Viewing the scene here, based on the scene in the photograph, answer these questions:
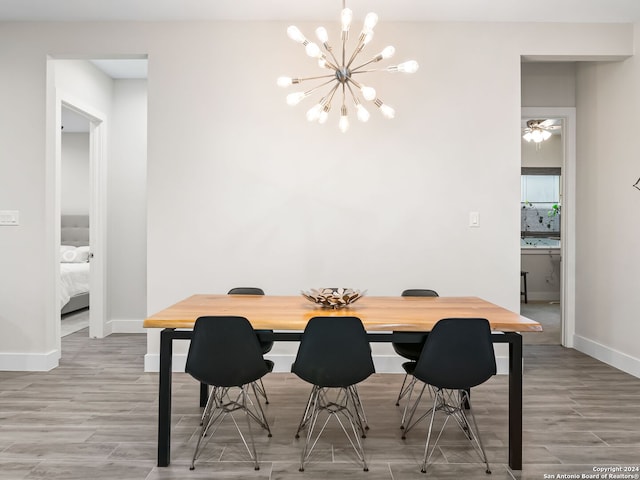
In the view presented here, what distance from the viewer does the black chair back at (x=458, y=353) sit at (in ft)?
7.75

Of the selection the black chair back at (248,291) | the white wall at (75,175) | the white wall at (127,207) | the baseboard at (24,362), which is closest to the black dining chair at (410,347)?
the black chair back at (248,291)

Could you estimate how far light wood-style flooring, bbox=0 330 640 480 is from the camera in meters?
2.39

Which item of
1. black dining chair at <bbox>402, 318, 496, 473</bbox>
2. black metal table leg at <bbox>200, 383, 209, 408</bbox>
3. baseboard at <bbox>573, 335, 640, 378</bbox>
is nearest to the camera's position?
black dining chair at <bbox>402, 318, 496, 473</bbox>

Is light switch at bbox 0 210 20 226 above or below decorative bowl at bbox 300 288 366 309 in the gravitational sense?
above

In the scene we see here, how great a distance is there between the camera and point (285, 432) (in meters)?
2.86

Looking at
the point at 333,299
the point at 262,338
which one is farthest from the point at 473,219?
the point at 262,338

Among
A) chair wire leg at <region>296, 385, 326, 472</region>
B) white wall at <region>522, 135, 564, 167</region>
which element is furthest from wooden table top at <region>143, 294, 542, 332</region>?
white wall at <region>522, 135, 564, 167</region>

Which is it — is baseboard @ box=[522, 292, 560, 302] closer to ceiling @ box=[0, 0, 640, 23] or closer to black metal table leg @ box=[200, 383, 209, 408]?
ceiling @ box=[0, 0, 640, 23]

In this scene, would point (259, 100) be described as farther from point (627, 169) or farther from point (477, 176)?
point (627, 169)

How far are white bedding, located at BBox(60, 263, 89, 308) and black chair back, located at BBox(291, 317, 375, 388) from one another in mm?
4904

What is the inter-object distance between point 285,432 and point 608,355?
313cm

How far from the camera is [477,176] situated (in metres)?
→ 4.14

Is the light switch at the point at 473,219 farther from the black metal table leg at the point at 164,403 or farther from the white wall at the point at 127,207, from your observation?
the white wall at the point at 127,207

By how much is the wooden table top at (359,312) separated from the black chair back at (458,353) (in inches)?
2.9
